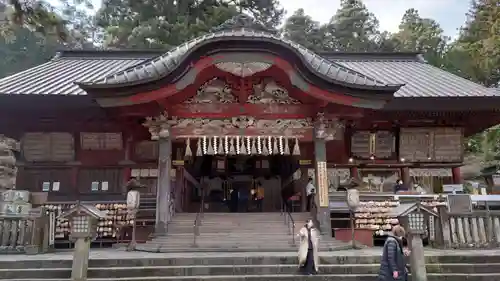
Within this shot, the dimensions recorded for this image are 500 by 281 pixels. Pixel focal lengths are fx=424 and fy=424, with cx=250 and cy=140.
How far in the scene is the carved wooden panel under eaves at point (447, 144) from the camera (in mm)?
14352

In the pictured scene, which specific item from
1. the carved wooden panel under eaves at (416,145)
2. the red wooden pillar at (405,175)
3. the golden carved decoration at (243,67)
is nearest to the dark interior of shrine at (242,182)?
the red wooden pillar at (405,175)

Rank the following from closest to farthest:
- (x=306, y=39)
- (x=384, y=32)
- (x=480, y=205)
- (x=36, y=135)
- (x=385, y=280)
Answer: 1. (x=385, y=280)
2. (x=480, y=205)
3. (x=36, y=135)
4. (x=306, y=39)
5. (x=384, y=32)

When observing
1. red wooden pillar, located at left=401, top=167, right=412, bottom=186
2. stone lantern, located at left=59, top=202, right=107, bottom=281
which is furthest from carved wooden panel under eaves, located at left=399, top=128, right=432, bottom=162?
stone lantern, located at left=59, top=202, right=107, bottom=281

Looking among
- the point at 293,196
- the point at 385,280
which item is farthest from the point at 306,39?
the point at 385,280

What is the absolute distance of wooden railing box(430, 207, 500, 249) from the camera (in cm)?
1014

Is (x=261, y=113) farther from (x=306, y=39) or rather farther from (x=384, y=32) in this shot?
(x=384, y=32)

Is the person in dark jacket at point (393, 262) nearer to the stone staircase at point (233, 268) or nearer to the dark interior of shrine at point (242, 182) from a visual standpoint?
the stone staircase at point (233, 268)

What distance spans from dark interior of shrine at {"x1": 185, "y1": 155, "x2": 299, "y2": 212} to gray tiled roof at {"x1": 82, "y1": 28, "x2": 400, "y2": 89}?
6.70m

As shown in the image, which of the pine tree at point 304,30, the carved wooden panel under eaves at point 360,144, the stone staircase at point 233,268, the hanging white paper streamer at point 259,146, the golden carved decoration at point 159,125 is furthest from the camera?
the pine tree at point 304,30

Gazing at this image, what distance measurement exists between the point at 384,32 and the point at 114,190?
37841 mm

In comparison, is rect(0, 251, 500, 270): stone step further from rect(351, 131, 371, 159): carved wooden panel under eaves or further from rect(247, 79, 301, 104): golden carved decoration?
rect(351, 131, 371, 159): carved wooden panel under eaves

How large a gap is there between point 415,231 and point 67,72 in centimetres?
1391

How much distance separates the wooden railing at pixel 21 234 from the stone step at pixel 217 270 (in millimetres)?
2038

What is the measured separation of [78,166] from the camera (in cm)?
1398
